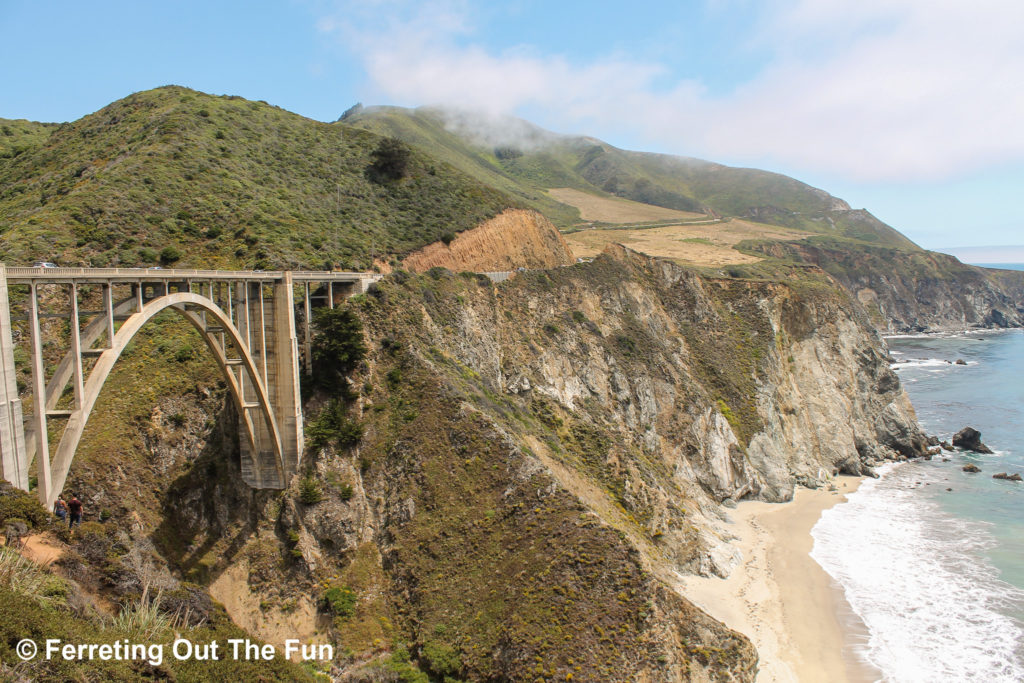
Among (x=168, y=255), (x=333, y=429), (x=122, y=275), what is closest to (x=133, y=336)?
(x=122, y=275)

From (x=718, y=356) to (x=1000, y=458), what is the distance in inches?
1075

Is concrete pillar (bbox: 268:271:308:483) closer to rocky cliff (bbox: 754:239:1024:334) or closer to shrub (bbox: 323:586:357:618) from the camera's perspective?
shrub (bbox: 323:586:357:618)

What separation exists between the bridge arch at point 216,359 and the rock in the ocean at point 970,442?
206ft

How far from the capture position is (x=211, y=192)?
42625mm

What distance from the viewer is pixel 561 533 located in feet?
83.9

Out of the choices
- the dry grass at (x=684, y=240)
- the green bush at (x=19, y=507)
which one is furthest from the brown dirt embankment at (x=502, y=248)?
the green bush at (x=19, y=507)

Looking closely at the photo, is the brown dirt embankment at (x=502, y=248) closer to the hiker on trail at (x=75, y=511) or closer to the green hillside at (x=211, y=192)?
the green hillside at (x=211, y=192)

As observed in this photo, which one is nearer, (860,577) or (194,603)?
(194,603)

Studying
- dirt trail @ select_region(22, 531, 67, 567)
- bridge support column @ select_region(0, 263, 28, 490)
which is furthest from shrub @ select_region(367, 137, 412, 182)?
dirt trail @ select_region(22, 531, 67, 567)

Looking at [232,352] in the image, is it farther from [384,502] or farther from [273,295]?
[384,502]

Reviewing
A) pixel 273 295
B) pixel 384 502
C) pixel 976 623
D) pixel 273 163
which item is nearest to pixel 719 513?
pixel 976 623

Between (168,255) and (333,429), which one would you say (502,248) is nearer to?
(168,255)

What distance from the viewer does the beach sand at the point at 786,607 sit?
2689 centimetres

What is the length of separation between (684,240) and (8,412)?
116 m
